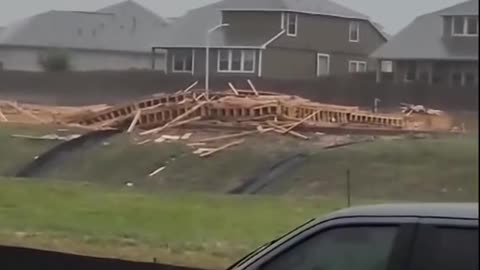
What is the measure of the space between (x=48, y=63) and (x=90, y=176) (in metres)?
1.63

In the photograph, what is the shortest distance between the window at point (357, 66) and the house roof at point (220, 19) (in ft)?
0.91

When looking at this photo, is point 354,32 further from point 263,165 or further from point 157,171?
point 157,171

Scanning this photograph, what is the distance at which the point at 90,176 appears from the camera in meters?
11.7

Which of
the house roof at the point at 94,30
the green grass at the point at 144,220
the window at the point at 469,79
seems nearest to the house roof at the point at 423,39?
the green grass at the point at 144,220

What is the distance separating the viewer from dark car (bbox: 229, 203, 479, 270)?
409 centimetres

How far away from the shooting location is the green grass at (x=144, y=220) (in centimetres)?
990

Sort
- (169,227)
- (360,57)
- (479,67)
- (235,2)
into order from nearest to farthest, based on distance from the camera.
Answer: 1. (479,67)
2. (360,57)
3. (235,2)
4. (169,227)

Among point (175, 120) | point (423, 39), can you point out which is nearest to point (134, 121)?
point (175, 120)

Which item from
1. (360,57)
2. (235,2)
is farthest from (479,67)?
(235,2)

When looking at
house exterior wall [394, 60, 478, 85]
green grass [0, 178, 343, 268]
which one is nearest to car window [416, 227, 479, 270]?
house exterior wall [394, 60, 478, 85]

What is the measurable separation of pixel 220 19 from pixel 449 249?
5.78 meters

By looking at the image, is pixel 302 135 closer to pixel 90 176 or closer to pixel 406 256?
pixel 90 176

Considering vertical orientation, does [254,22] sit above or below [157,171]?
above

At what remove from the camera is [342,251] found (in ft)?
14.7
